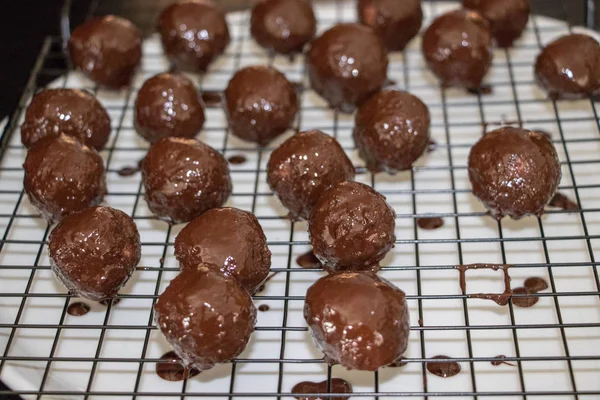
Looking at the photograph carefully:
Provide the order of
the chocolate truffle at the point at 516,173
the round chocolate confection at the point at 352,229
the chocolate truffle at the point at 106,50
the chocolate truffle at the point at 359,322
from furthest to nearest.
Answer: the chocolate truffle at the point at 106,50 → the chocolate truffle at the point at 516,173 → the round chocolate confection at the point at 352,229 → the chocolate truffle at the point at 359,322

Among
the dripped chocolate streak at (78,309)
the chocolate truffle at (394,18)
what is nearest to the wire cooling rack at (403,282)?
the dripped chocolate streak at (78,309)

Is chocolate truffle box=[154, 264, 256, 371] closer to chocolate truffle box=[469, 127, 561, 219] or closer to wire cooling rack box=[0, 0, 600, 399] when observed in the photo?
wire cooling rack box=[0, 0, 600, 399]

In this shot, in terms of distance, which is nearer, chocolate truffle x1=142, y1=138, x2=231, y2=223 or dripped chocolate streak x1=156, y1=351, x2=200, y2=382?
dripped chocolate streak x1=156, y1=351, x2=200, y2=382

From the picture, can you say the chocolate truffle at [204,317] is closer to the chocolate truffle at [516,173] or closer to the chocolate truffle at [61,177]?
the chocolate truffle at [61,177]

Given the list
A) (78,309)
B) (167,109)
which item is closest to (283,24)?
(167,109)

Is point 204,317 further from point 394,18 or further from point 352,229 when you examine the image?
point 394,18

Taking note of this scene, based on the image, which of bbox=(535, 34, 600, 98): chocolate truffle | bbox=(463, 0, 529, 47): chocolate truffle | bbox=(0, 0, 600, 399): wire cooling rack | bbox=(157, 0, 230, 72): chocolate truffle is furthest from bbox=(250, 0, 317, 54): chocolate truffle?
bbox=(535, 34, 600, 98): chocolate truffle
